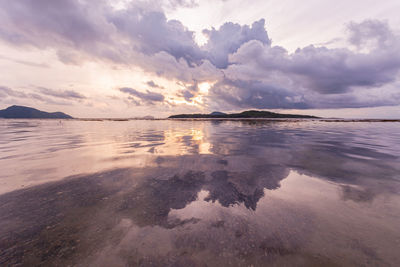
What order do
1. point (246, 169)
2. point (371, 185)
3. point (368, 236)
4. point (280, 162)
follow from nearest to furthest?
point (368, 236) → point (371, 185) → point (246, 169) → point (280, 162)

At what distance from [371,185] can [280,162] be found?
384 centimetres

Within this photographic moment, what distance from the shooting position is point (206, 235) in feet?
11.9

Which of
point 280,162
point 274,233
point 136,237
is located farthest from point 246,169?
point 136,237

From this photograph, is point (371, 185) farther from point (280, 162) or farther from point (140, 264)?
point (140, 264)

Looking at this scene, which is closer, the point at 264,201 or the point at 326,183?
the point at 264,201

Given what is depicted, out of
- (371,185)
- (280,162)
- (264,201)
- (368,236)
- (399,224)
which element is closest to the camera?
(368,236)

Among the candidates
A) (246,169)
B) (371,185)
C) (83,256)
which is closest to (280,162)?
(246,169)

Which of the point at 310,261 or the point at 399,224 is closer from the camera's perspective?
the point at 310,261

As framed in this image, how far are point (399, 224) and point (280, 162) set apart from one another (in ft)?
18.2

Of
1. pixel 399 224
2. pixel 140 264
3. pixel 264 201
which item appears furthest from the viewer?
pixel 264 201

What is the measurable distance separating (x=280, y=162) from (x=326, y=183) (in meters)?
3.10

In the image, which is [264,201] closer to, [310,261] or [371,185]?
[310,261]

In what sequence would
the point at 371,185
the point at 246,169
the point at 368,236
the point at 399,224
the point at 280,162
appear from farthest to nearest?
1. the point at 280,162
2. the point at 246,169
3. the point at 371,185
4. the point at 399,224
5. the point at 368,236

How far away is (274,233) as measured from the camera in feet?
12.0
